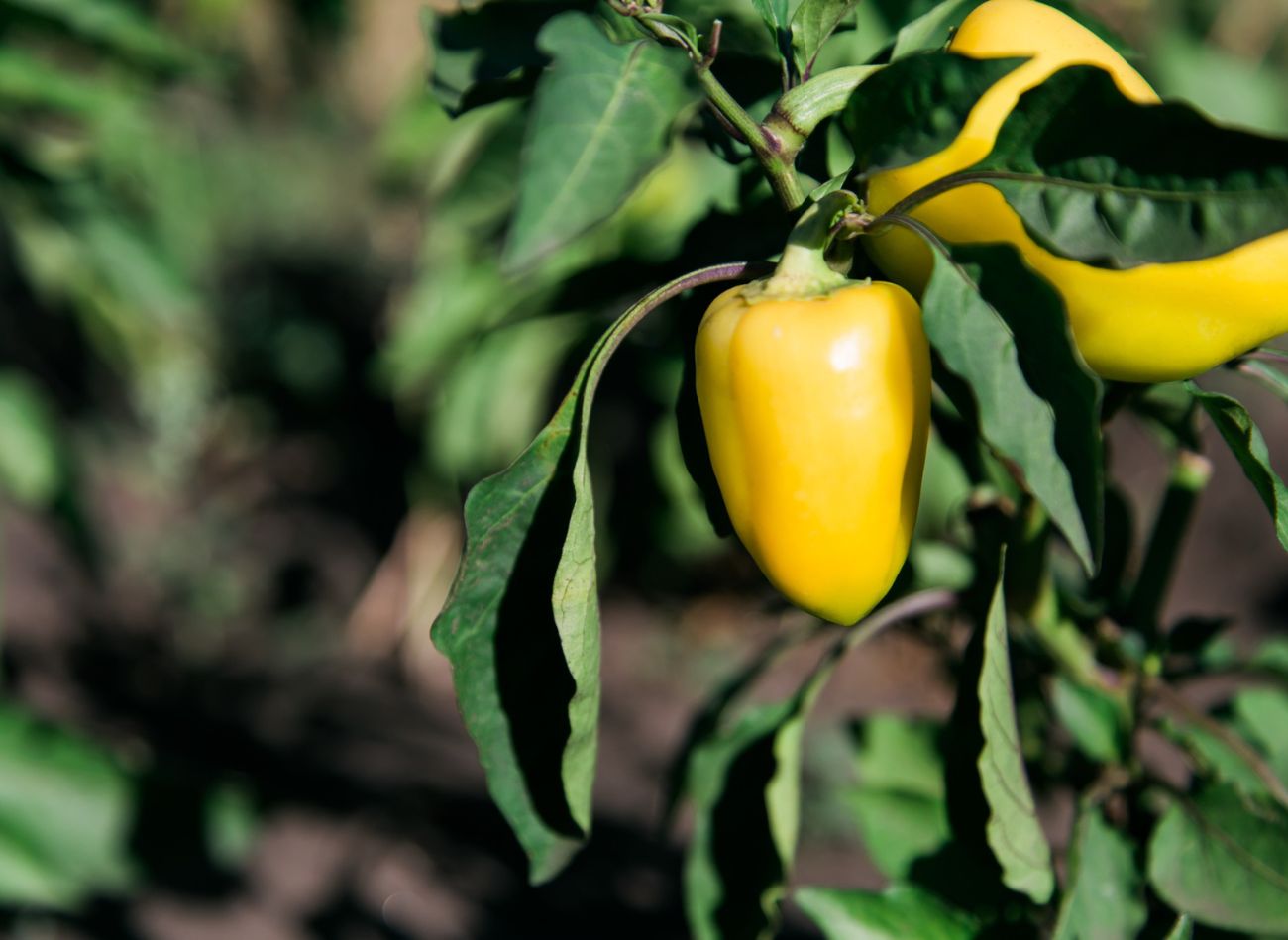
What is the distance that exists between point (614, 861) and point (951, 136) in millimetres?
1746

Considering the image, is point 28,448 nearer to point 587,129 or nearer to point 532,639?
point 532,639

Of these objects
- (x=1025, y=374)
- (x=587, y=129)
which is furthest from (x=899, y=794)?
(x=587, y=129)

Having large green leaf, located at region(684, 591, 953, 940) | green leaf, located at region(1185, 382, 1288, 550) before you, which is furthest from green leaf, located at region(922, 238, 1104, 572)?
large green leaf, located at region(684, 591, 953, 940)

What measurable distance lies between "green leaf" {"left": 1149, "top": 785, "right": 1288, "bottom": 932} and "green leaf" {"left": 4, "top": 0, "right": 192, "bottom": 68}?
1.23 m

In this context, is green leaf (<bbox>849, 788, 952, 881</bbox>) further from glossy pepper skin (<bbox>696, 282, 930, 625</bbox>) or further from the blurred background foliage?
glossy pepper skin (<bbox>696, 282, 930, 625</bbox>)

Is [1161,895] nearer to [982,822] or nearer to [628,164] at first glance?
[982,822]

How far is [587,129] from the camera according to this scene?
1.33 feet

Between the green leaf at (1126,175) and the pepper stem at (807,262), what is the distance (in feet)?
0.19

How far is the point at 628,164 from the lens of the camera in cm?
40

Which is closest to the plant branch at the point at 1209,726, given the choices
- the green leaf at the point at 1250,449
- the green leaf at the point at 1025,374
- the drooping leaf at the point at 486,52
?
the green leaf at the point at 1250,449

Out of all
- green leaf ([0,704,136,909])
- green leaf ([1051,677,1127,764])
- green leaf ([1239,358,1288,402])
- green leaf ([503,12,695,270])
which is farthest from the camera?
green leaf ([0,704,136,909])

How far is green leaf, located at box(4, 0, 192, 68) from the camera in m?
1.29

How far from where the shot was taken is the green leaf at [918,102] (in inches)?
17.2

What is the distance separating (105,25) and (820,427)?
3.76ft
